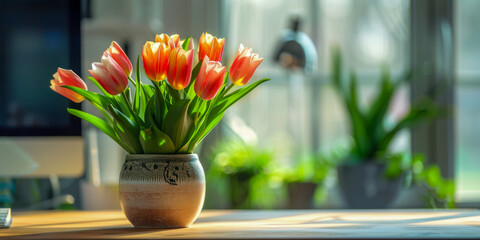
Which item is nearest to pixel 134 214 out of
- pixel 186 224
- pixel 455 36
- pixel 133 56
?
pixel 186 224

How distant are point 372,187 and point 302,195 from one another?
0.90 ft

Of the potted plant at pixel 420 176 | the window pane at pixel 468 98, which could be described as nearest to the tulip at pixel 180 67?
the potted plant at pixel 420 176

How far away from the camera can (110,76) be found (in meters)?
0.95

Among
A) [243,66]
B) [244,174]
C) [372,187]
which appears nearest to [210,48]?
[243,66]

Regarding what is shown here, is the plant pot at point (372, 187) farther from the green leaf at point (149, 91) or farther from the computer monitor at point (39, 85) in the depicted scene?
the green leaf at point (149, 91)

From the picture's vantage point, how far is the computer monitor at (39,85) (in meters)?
1.41

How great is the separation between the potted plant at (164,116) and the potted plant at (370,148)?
142cm

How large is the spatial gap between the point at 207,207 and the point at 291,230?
1604 millimetres

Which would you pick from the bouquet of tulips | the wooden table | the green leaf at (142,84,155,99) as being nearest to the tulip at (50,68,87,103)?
the bouquet of tulips

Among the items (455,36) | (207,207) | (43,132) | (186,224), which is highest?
(455,36)

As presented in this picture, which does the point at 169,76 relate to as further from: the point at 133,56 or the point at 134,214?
the point at 133,56

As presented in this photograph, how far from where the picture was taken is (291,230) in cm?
93

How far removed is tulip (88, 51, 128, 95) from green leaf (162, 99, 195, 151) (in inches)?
3.5

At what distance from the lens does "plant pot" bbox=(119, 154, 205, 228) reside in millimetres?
957
